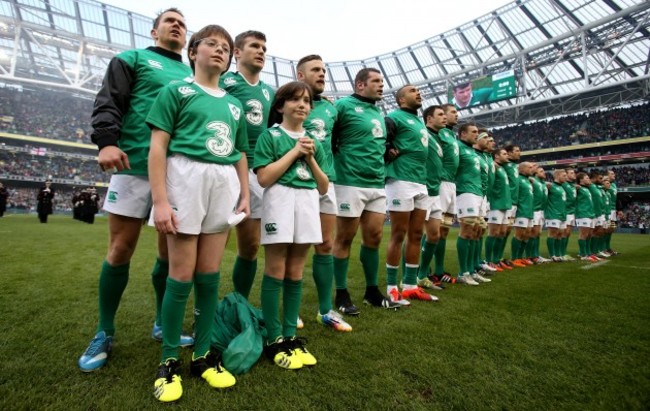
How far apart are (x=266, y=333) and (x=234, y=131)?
1.23 metres

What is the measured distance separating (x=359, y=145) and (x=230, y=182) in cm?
158

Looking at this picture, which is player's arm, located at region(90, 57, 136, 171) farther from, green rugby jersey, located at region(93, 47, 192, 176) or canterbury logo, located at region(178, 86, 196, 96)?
canterbury logo, located at region(178, 86, 196, 96)

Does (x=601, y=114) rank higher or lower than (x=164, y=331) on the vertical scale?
higher

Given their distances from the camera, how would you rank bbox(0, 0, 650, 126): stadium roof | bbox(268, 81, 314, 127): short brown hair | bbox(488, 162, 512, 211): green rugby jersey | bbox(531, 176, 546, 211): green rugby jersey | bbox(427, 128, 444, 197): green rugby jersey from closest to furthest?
bbox(268, 81, 314, 127): short brown hair
bbox(427, 128, 444, 197): green rugby jersey
bbox(488, 162, 512, 211): green rugby jersey
bbox(531, 176, 546, 211): green rugby jersey
bbox(0, 0, 650, 126): stadium roof

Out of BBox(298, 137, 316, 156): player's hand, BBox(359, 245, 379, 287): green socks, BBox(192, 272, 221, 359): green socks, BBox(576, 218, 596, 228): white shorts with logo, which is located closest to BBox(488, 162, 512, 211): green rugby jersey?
BBox(359, 245, 379, 287): green socks

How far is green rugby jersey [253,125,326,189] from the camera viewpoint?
2.15 m

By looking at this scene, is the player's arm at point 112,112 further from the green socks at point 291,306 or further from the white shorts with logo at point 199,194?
the green socks at point 291,306

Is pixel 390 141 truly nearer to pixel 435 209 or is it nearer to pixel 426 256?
pixel 435 209

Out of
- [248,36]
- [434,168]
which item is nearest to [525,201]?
[434,168]

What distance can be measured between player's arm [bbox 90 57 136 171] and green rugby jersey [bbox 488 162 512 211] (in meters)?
5.43

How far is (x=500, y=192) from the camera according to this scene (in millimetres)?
5922

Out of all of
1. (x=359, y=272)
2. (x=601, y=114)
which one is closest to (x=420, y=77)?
(x=601, y=114)

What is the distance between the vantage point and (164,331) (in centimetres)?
177

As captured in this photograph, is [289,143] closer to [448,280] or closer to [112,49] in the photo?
[448,280]
